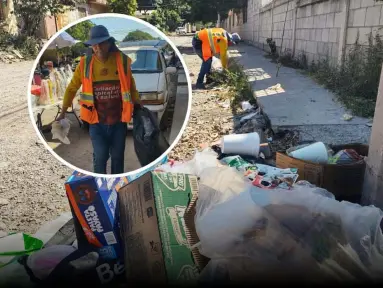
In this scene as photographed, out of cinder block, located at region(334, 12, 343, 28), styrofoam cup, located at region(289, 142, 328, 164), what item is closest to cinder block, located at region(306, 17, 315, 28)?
cinder block, located at region(334, 12, 343, 28)

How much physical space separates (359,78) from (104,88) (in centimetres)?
537

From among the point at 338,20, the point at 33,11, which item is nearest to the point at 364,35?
the point at 338,20

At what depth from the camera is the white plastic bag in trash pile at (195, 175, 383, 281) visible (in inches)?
61.7

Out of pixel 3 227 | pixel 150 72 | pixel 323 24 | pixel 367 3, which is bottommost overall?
pixel 3 227

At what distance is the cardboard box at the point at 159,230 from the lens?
1821mm

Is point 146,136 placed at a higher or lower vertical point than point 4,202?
higher

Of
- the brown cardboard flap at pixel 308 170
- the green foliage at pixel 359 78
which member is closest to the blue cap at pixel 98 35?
the brown cardboard flap at pixel 308 170

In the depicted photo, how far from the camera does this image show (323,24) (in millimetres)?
8594

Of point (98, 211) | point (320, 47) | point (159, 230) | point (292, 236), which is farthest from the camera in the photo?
point (320, 47)

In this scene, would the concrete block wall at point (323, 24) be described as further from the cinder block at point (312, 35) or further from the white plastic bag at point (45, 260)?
the white plastic bag at point (45, 260)

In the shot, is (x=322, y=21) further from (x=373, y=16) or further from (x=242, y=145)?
(x=242, y=145)

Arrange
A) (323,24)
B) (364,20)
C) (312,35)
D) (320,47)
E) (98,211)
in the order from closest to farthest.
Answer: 1. (98,211)
2. (364,20)
3. (323,24)
4. (320,47)
5. (312,35)

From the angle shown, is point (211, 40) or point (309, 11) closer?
point (211, 40)

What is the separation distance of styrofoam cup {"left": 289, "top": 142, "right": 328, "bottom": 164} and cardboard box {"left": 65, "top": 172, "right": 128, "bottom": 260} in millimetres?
1470
